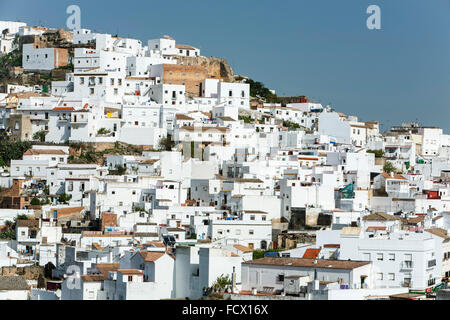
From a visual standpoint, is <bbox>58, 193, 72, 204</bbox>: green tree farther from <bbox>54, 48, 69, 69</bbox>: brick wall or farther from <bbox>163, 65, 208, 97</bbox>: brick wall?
<bbox>54, 48, 69, 69</bbox>: brick wall

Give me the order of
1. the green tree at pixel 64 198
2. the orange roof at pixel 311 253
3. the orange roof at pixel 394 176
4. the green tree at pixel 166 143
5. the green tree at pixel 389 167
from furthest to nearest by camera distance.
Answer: the green tree at pixel 389 167, the green tree at pixel 166 143, the orange roof at pixel 394 176, the green tree at pixel 64 198, the orange roof at pixel 311 253

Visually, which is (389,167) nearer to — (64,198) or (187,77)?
(187,77)

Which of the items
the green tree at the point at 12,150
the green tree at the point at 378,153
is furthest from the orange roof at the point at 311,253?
the green tree at the point at 378,153

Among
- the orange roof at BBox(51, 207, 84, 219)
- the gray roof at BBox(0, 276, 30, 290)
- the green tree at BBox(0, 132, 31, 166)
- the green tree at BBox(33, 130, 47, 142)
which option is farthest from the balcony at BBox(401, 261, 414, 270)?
the green tree at BBox(33, 130, 47, 142)

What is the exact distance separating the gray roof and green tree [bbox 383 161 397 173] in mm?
14142

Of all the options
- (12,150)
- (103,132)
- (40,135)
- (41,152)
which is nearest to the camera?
(41,152)

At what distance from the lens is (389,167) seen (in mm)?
29922

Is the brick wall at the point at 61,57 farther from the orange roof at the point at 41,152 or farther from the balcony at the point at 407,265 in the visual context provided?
the balcony at the point at 407,265

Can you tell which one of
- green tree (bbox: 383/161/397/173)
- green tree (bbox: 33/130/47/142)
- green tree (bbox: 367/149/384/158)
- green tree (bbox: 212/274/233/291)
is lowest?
green tree (bbox: 212/274/233/291)

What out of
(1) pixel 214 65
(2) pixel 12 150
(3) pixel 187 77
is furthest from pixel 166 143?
(1) pixel 214 65

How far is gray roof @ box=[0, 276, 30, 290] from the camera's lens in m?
17.6

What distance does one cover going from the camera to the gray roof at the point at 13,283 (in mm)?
17578

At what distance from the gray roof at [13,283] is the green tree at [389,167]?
14142 millimetres

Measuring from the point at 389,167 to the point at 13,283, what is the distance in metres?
14.9
